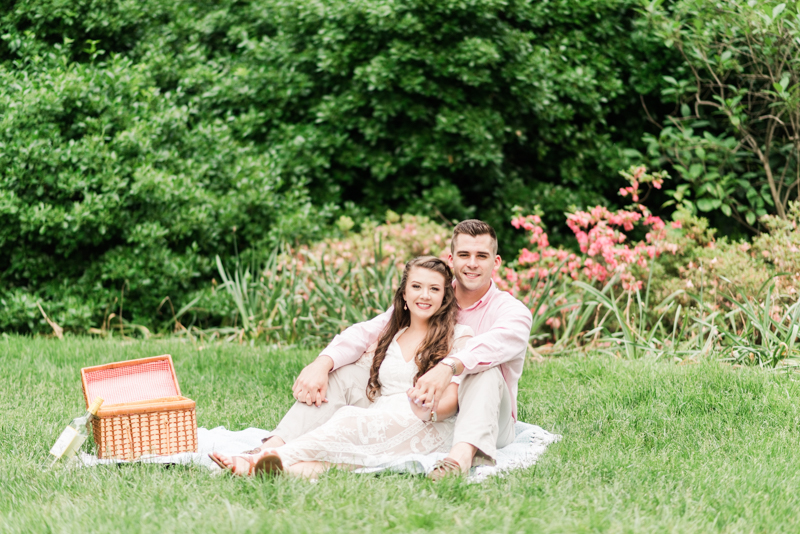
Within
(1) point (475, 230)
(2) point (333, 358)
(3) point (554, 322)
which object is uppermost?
(1) point (475, 230)

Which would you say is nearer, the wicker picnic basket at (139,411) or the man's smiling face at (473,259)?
the wicker picnic basket at (139,411)

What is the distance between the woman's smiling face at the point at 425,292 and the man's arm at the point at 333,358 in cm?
25

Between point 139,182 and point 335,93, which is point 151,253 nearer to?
point 139,182

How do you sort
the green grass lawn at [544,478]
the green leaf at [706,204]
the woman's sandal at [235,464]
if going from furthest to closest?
the green leaf at [706,204], the woman's sandal at [235,464], the green grass lawn at [544,478]

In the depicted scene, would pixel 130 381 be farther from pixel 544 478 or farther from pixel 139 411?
pixel 544 478

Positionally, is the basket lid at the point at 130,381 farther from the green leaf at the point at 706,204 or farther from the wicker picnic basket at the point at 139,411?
the green leaf at the point at 706,204

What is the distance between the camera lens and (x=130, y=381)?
358cm

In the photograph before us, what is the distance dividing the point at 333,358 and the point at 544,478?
3.65 ft

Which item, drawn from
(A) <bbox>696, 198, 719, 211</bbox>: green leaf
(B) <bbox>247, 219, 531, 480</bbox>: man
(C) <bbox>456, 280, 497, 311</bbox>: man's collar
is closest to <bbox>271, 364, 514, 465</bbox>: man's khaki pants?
(B) <bbox>247, 219, 531, 480</bbox>: man

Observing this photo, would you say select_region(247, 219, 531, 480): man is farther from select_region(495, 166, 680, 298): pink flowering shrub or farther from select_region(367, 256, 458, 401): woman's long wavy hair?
select_region(495, 166, 680, 298): pink flowering shrub

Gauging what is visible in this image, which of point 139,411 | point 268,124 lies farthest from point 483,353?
point 268,124

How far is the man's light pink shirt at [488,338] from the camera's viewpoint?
3320 mm

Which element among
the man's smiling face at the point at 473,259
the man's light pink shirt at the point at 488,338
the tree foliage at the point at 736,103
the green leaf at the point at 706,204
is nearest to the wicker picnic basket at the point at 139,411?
the man's light pink shirt at the point at 488,338

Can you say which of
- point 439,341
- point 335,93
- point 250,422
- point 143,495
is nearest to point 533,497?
point 439,341
